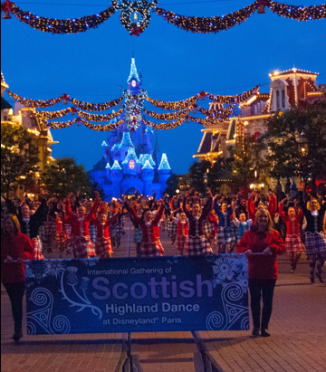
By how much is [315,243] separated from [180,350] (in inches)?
275

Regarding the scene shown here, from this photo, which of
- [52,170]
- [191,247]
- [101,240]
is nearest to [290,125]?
[101,240]

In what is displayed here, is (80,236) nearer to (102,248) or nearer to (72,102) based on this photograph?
(102,248)

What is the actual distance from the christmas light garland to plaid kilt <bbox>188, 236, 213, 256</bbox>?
401 cm

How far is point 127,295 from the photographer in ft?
25.8

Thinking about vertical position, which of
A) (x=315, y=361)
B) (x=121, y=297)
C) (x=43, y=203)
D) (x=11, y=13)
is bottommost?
(x=315, y=361)

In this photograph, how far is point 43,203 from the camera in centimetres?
1370

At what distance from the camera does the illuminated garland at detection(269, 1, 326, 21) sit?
12.2m

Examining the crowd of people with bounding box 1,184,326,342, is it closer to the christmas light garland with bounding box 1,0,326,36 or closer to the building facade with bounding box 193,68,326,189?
the christmas light garland with bounding box 1,0,326,36

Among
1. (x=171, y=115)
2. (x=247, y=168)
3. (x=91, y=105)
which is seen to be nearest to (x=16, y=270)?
(x=91, y=105)

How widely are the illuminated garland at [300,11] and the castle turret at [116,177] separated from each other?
132985mm

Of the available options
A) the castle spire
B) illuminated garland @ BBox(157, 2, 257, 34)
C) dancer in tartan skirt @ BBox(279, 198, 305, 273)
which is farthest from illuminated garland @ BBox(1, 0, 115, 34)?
the castle spire

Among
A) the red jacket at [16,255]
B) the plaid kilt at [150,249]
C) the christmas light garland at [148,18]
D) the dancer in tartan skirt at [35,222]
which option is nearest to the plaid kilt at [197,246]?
the plaid kilt at [150,249]

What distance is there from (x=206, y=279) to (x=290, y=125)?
28.5 metres

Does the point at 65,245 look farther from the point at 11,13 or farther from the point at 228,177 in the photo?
the point at 228,177
